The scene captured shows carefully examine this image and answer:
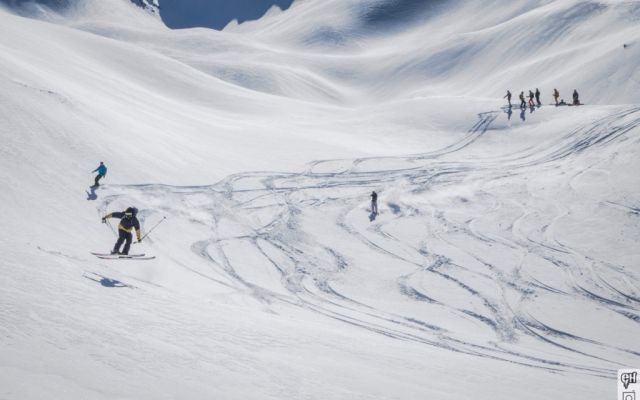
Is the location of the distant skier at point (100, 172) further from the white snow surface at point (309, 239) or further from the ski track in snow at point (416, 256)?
the ski track in snow at point (416, 256)

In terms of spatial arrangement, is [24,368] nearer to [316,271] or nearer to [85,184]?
[316,271]

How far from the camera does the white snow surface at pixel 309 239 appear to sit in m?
7.67

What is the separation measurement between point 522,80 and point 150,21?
133094 millimetres

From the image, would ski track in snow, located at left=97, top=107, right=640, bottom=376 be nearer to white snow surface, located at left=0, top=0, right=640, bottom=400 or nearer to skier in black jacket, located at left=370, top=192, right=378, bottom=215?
white snow surface, located at left=0, top=0, right=640, bottom=400

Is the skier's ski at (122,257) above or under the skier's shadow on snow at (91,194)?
under

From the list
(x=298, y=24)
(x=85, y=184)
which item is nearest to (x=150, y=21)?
(x=298, y=24)

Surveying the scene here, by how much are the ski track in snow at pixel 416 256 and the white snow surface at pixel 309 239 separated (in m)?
0.10

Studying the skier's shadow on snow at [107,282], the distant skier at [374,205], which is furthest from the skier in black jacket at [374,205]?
the skier's shadow on snow at [107,282]

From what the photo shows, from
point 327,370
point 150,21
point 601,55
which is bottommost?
point 327,370

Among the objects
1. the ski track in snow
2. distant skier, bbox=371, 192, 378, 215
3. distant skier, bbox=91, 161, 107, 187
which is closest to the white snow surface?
the ski track in snow

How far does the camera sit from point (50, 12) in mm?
135375

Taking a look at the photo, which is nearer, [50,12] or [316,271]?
[316,271]

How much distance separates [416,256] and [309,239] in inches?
153

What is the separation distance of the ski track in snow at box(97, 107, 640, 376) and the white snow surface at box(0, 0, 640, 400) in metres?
0.10
